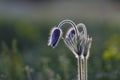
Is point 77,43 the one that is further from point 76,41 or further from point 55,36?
point 55,36

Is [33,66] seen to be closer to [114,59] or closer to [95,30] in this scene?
[114,59]

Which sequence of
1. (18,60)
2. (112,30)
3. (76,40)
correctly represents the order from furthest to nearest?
(112,30) → (18,60) → (76,40)

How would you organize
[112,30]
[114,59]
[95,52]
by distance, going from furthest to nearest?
[112,30], [95,52], [114,59]

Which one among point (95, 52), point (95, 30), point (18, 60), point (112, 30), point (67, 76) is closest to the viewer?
point (67, 76)

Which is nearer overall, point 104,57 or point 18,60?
point 18,60

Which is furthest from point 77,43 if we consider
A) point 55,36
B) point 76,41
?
point 55,36

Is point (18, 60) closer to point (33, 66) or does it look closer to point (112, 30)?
point (33, 66)

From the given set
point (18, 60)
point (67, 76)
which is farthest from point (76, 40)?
point (18, 60)

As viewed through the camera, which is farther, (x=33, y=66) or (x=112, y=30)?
(x=112, y=30)

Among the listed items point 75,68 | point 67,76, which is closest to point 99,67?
point 75,68
